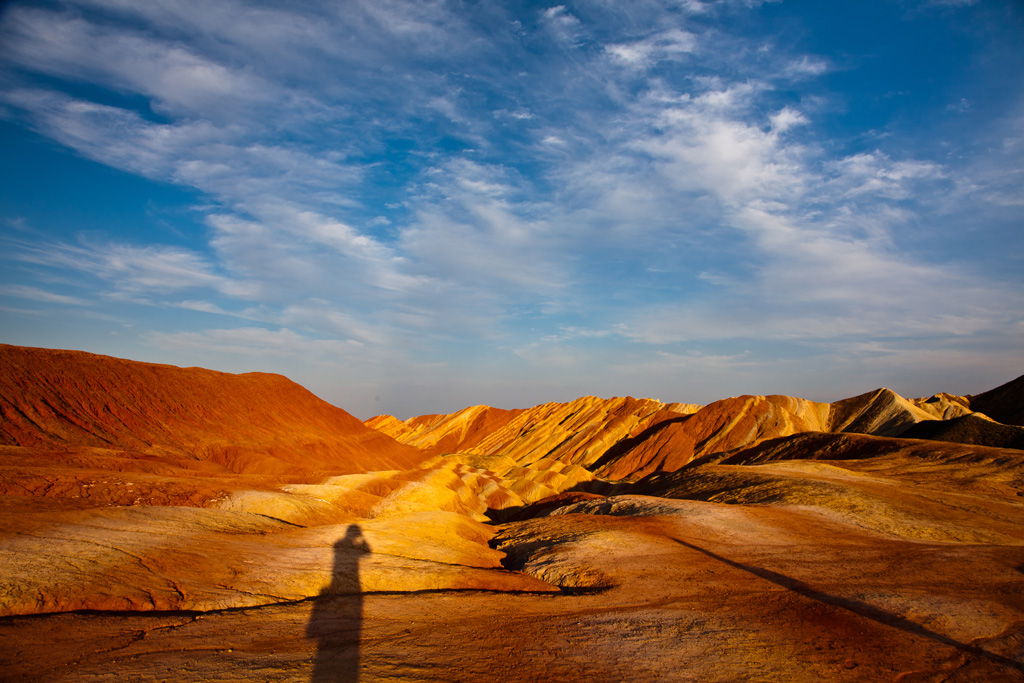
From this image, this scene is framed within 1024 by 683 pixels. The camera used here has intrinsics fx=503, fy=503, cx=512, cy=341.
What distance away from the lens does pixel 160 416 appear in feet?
123

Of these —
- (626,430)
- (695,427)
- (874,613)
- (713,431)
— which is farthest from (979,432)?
(626,430)

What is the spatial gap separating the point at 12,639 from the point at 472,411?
10004cm

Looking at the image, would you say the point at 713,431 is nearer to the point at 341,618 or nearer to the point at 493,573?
the point at 493,573

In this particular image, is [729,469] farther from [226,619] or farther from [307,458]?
[307,458]

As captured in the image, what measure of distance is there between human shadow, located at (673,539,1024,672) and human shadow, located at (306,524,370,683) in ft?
34.4

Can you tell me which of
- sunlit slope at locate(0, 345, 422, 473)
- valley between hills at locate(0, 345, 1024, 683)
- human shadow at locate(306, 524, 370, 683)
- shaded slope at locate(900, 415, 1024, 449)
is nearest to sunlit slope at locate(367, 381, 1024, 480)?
shaded slope at locate(900, 415, 1024, 449)

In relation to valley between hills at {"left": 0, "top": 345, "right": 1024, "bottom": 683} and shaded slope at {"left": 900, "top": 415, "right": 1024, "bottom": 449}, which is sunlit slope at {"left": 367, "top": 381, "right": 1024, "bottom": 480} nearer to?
shaded slope at {"left": 900, "top": 415, "right": 1024, "bottom": 449}

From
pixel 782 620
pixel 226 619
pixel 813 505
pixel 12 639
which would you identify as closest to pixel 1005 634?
pixel 782 620

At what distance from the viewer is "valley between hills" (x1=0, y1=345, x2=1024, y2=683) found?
A: 8398 millimetres

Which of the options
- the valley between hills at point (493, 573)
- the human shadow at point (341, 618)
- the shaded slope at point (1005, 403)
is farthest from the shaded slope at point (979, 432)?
the human shadow at point (341, 618)

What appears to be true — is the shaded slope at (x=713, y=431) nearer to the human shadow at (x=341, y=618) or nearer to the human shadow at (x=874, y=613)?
the human shadow at (x=874, y=613)

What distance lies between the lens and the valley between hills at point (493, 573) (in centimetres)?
840

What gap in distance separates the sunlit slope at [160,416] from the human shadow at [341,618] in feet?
76.3

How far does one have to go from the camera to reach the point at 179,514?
50.1ft
